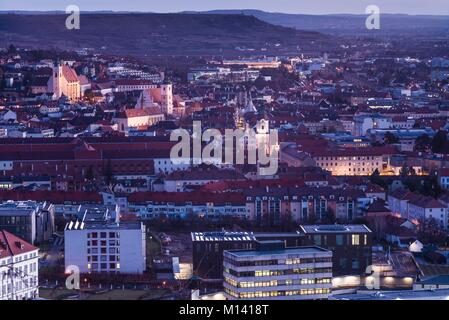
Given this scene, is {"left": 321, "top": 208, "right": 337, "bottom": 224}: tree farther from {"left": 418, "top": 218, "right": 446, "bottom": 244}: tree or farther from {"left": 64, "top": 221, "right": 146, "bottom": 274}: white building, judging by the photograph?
{"left": 64, "top": 221, "right": 146, "bottom": 274}: white building

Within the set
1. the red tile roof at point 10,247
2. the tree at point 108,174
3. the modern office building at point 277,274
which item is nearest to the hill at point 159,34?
→ the tree at point 108,174

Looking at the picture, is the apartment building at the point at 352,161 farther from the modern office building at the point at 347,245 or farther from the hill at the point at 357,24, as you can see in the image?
the hill at the point at 357,24

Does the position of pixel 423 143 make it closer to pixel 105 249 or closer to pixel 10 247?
pixel 105 249

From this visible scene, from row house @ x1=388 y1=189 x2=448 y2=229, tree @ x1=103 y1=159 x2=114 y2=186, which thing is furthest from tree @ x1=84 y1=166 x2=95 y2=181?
row house @ x1=388 y1=189 x2=448 y2=229

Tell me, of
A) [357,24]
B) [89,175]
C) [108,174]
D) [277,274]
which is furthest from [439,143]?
[357,24]
